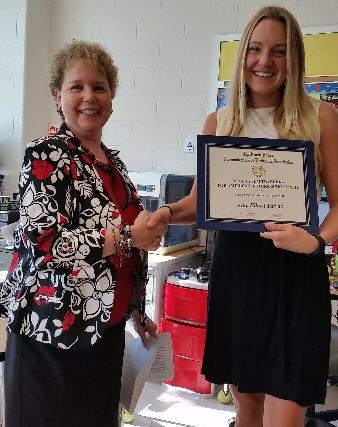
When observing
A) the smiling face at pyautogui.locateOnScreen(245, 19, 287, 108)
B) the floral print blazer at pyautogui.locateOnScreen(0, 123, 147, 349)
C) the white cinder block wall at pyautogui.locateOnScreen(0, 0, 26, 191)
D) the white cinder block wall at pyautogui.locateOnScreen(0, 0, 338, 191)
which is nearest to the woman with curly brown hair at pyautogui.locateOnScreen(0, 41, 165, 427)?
the floral print blazer at pyautogui.locateOnScreen(0, 123, 147, 349)

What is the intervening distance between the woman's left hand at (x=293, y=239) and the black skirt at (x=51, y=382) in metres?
0.49

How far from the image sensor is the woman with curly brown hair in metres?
1.03

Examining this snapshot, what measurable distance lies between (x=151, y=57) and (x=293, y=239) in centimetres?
245

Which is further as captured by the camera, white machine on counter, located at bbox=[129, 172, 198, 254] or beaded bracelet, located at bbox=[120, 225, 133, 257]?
white machine on counter, located at bbox=[129, 172, 198, 254]

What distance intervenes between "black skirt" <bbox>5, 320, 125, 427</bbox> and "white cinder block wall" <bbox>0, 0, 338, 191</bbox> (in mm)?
2079

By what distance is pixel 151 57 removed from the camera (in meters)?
3.16

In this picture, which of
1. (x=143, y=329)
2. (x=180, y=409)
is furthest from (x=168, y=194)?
(x=143, y=329)

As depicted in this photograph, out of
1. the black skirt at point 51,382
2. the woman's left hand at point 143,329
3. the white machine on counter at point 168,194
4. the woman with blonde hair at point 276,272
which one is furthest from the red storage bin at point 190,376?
the black skirt at point 51,382

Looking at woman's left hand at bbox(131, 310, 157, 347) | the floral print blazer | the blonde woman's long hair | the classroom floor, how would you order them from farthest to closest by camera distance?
the classroom floor
woman's left hand at bbox(131, 310, 157, 347)
the blonde woman's long hair
the floral print blazer

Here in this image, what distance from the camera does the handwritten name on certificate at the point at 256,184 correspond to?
3.67 feet

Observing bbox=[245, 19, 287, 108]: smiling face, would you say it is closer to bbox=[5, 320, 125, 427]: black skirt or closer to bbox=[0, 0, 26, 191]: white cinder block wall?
bbox=[5, 320, 125, 427]: black skirt

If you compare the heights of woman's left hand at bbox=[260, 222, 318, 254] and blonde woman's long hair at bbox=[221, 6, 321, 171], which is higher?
blonde woman's long hair at bbox=[221, 6, 321, 171]

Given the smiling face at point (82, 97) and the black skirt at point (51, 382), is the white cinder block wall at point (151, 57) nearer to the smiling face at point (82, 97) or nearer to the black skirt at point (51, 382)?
the smiling face at point (82, 97)

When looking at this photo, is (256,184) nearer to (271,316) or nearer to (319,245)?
(319,245)
